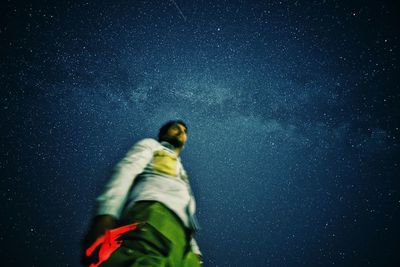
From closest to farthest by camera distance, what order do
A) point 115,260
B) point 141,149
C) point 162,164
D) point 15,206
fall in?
point 115,260 → point 141,149 → point 162,164 → point 15,206

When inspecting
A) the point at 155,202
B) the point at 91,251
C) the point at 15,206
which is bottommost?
the point at 15,206

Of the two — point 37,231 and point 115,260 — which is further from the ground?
point 115,260

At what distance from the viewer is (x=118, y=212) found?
0.84m

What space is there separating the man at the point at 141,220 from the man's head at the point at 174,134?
0.50 meters

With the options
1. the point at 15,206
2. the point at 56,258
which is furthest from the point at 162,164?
the point at 15,206

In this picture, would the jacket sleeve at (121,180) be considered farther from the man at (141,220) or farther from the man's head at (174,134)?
the man's head at (174,134)

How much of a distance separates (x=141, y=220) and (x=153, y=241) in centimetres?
10

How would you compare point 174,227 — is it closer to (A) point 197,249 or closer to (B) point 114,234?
(B) point 114,234

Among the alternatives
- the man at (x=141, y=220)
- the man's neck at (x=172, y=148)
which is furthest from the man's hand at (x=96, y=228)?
the man's neck at (x=172, y=148)

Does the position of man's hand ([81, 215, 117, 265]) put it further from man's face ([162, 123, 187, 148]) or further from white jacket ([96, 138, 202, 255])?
man's face ([162, 123, 187, 148])

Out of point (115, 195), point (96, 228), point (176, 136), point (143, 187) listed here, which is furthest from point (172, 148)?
point (96, 228)

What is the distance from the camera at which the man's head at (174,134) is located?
5.93 feet

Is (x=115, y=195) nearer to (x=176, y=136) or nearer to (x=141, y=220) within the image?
(x=141, y=220)

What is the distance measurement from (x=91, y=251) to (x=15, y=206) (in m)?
74.6
